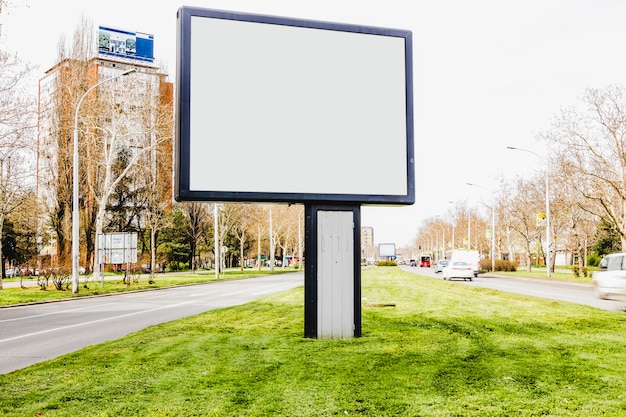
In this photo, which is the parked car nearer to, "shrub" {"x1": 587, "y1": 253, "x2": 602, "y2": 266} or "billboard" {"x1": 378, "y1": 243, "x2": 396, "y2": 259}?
"shrub" {"x1": 587, "y1": 253, "x2": 602, "y2": 266}

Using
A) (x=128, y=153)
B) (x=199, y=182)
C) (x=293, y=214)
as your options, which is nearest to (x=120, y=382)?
(x=199, y=182)

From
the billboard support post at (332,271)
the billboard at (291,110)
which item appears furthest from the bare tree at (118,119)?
the billboard support post at (332,271)

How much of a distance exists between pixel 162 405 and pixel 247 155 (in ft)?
16.3

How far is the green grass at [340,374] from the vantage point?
5.50 m

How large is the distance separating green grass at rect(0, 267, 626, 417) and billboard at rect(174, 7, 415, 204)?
2.55 metres

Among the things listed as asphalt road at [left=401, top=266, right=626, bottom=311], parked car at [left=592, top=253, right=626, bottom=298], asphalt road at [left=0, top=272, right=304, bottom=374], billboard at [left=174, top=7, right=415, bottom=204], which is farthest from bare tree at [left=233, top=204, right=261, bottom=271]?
billboard at [left=174, top=7, right=415, bottom=204]

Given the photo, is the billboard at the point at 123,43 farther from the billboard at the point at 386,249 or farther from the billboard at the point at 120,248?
the billboard at the point at 120,248

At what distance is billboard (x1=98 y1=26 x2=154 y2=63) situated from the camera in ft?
342

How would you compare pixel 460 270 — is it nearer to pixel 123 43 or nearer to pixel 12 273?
pixel 12 273

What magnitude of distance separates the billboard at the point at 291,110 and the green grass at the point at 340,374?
2.55 metres

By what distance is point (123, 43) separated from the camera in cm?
10700

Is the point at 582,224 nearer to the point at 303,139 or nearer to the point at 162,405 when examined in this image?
the point at 303,139

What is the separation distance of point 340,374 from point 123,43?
364 feet

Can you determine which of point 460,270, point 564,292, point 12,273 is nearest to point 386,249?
point 12,273
